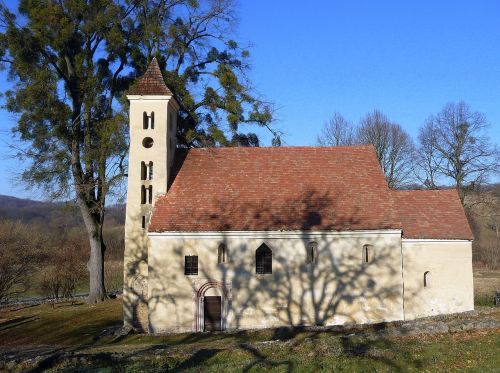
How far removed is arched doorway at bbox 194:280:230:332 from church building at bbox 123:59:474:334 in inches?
1.8

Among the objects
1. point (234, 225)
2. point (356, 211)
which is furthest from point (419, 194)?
point (234, 225)

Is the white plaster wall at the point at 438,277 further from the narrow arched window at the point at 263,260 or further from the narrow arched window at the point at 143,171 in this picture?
the narrow arched window at the point at 143,171

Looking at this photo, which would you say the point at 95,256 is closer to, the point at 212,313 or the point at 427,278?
the point at 212,313

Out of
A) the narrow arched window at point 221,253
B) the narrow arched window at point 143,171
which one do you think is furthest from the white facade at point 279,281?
the narrow arched window at point 143,171

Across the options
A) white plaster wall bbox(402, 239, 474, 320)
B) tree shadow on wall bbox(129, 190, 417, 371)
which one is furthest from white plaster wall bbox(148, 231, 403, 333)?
white plaster wall bbox(402, 239, 474, 320)

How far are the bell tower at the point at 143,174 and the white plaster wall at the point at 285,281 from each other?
1609 millimetres

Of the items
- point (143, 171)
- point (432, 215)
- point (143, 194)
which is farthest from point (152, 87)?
point (432, 215)

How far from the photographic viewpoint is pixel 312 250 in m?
24.2

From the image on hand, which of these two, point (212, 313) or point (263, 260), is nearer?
point (212, 313)

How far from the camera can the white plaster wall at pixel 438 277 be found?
80.5 ft

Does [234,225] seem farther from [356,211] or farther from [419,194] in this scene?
[419,194]

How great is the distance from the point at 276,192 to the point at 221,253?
13.5 feet

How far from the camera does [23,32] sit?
1211 inches

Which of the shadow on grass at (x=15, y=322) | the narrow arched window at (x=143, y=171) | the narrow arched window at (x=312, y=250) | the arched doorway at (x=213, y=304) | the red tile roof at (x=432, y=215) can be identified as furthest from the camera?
the shadow on grass at (x=15, y=322)
